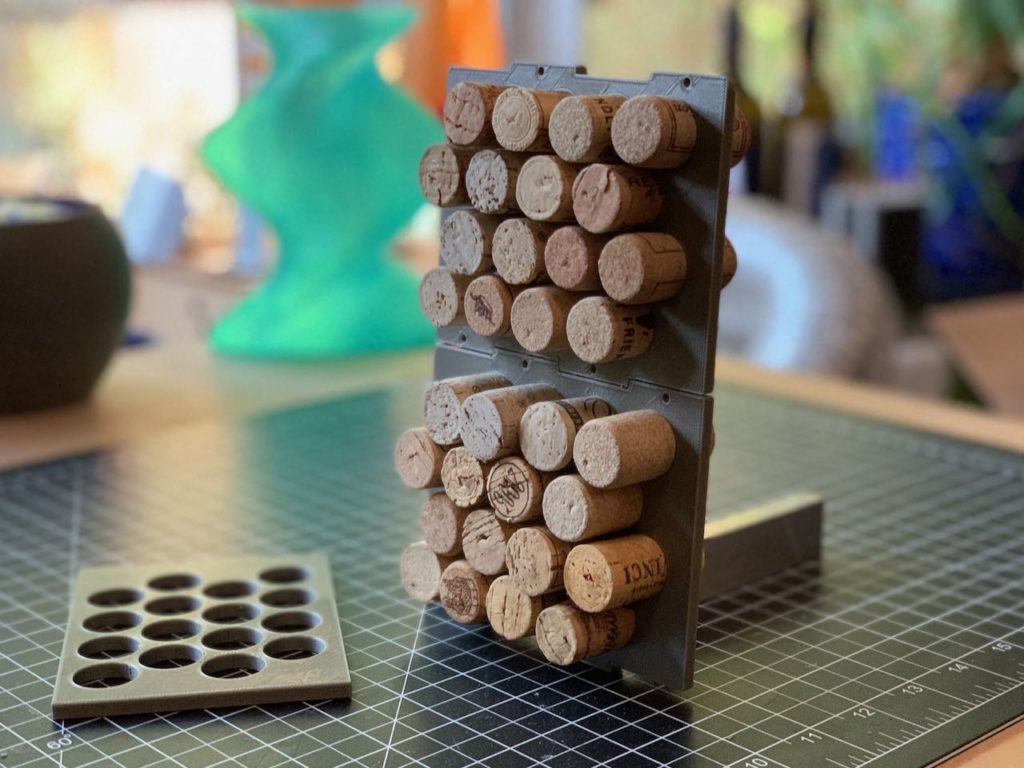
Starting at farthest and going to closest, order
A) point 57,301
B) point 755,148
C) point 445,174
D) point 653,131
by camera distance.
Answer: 1. point 755,148
2. point 57,301
3. point 445,174
4. point 653,131

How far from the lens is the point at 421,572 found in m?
0.86

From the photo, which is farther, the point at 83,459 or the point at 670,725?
the point at 83,459

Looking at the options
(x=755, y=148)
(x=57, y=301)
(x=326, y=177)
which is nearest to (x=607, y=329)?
(x=57, y=301)

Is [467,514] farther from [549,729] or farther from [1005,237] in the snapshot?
[1005,237]

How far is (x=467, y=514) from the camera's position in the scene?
82 cm

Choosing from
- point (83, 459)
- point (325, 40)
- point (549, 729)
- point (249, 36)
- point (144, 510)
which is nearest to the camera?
point (549, 729)

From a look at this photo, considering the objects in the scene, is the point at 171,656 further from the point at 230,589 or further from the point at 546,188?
the point at 546,188

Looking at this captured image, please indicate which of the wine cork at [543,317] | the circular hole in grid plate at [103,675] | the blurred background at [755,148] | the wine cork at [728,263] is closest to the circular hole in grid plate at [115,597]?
the circular hole in grid plate at [103,675]

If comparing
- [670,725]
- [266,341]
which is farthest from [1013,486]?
[266,341]

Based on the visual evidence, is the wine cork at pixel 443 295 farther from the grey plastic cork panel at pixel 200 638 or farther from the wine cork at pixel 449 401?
the grey plastic cork panel at pixel 200 638

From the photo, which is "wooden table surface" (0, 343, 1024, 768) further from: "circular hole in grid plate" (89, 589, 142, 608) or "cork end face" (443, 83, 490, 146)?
"cork end face" (443, 83, 490, 146)

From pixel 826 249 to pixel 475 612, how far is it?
111 cm

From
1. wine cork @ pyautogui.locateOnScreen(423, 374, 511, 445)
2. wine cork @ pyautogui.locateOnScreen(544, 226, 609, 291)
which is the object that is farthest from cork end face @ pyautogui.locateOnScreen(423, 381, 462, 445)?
wine cork @ pyautogui.locateOnScreen(544, 226, 609, 291)

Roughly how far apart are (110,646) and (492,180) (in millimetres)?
350
